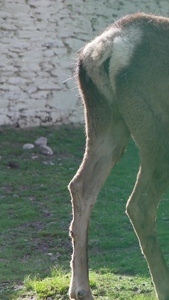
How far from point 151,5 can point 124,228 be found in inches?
301

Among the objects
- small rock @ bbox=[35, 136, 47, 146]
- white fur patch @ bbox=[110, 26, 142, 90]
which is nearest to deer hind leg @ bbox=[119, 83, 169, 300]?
white fur patch @ bbox=[110, 26, 142, 90]

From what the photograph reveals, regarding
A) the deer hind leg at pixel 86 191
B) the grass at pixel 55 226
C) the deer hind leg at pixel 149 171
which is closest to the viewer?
the deer hind leg at pixel 149 171

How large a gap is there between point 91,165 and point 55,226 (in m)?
3.26

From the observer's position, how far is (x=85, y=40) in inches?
559

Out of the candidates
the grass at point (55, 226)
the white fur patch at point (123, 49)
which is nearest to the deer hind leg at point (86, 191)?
the grass at point (55, 226)

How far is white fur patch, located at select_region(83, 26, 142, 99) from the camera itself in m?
5.13

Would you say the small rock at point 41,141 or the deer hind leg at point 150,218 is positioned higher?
the deer hind leg at point 150,218

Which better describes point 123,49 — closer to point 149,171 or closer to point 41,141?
point 149,171

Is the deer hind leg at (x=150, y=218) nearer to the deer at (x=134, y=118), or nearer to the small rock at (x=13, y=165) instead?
the deer at (x=134, y=118)

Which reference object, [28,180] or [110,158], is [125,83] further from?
[28,180]

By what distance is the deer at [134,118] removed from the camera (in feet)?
16.6

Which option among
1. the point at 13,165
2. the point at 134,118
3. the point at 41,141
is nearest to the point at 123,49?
the point at 134,118

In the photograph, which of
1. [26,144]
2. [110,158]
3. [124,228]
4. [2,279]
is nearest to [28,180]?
[26,144]

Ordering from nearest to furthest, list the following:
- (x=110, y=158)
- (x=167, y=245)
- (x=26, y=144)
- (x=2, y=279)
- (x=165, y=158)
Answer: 1. (x=165, y=158)
2. (x=110, y=158)
3. (x=2, y=279)
4. (x=167, y=245)
5. (x=26, y=144)
